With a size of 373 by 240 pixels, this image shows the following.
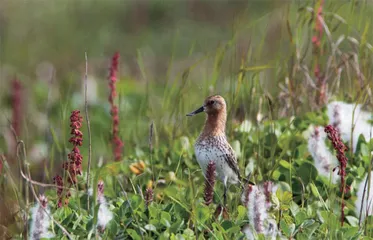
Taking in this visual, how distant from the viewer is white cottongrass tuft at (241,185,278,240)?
2930mm

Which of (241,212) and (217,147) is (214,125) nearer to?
(217,147)

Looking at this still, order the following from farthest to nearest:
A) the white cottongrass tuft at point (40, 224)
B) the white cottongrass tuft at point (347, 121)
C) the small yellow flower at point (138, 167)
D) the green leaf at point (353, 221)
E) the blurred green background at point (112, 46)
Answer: the blurred green background at point (112, 46), the small yellow flower at point (138, 167), the white cottongrass tuft at point (347, 121), the green leaf at point (353, 221), the white cottongrass tuft at point (40, 224)

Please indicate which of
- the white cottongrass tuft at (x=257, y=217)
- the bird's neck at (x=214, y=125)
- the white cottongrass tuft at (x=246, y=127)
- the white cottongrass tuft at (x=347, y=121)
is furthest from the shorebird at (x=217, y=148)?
the white cottongrass tuft at (x=246, y=127)

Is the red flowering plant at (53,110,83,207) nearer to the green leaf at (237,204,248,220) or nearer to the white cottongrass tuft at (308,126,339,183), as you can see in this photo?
the green leaf at (237,204,248,220)

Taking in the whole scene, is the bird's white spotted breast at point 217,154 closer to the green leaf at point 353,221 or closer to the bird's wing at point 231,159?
the bird's wing at point 231,159

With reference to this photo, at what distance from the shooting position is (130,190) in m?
3.98

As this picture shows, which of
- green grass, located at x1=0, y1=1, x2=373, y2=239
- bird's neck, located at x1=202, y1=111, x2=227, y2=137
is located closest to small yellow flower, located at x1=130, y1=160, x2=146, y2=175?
green grass, located at x1=0, y1=1, x2=373, y2=239

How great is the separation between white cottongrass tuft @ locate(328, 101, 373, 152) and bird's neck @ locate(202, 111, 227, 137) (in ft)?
1.89

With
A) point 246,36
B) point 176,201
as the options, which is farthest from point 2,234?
point 246,36

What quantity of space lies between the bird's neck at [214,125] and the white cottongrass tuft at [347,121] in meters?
0.58

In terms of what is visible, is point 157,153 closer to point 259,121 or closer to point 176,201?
point 259,121

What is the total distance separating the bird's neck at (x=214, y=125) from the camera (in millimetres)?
3582

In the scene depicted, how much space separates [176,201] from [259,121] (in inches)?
57.4

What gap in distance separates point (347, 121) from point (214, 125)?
0.89m
